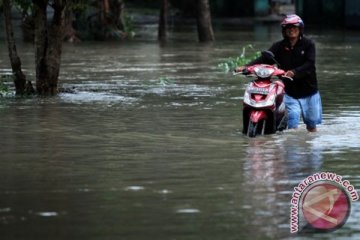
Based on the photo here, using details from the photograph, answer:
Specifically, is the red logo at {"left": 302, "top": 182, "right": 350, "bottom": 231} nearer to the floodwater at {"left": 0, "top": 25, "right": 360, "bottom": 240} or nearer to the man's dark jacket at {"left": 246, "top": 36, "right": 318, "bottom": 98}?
the floodwater at {"left": 0, "top": 25, "right": 360, "bottom": 240}

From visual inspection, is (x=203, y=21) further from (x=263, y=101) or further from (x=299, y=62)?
(x=263, y=101)

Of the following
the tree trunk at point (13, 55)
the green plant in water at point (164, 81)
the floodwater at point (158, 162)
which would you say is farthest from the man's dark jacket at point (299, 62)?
the green plant in water at point (164, 81)

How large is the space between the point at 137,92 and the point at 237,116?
4702mm

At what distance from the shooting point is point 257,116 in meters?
13.0

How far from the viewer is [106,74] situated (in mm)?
24766

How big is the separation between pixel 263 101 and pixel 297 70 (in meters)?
0.58

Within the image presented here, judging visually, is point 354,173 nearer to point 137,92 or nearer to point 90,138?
point 90,138

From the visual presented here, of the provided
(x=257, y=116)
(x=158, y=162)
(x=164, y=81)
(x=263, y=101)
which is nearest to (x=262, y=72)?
(x=263, y=101)

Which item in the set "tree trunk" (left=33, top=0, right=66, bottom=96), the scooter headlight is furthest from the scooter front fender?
"tree trunk" (left=33, top=0, right=66, bottom=96)

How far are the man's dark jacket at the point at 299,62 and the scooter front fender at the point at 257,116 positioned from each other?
0.63 meters

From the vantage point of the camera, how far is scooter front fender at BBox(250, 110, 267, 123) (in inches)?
512

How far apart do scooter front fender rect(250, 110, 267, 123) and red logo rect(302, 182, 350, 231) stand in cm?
362

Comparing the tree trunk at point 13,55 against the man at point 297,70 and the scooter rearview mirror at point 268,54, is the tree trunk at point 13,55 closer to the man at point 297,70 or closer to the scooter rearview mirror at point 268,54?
the man at point 297,70

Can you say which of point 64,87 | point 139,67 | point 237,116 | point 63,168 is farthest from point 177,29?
point 63,168
